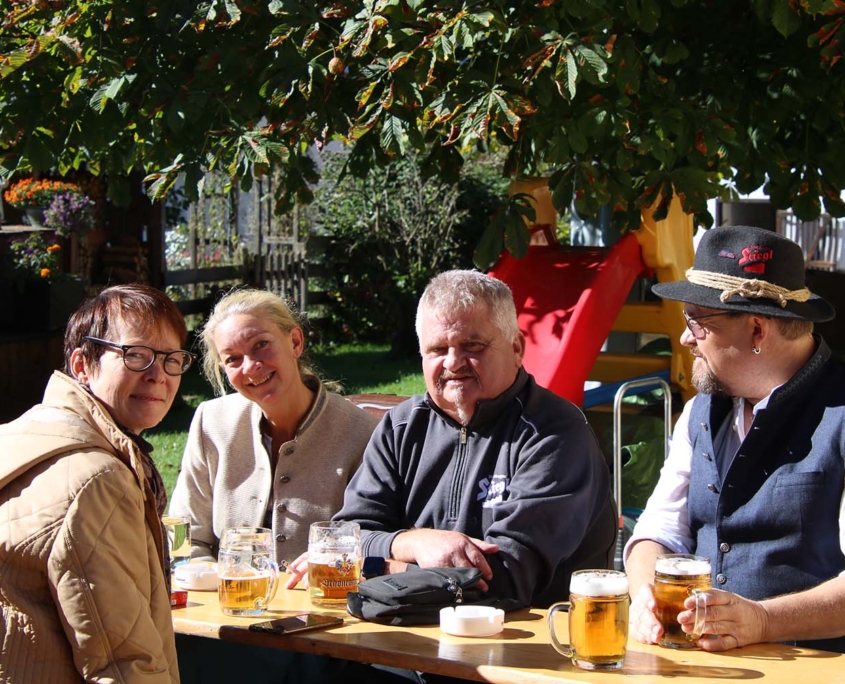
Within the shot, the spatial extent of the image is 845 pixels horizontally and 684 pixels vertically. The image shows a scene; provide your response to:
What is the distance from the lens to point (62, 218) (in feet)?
32.4

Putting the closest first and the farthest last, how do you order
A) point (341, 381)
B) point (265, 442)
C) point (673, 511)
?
point (673, 511)
point (265, 442)
point (341, 381)

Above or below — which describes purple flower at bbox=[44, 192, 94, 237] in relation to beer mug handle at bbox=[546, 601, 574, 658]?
above

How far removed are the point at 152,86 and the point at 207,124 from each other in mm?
363

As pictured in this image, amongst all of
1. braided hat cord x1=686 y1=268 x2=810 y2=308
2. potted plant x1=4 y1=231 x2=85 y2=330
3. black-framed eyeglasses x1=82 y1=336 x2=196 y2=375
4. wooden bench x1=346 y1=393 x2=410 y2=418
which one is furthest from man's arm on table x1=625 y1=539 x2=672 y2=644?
potted plant x1=4 y1=231 x2=85 y2=330

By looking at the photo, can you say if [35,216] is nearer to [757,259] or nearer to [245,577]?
[245,577]

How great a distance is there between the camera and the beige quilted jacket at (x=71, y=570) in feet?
6.65

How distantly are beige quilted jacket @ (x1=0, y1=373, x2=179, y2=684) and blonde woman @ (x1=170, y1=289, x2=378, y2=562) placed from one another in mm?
1305

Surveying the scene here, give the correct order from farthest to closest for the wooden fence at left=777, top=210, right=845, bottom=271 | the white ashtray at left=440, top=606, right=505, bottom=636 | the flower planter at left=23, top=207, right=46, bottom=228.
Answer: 1. the wooden fence at left=777, top=210, right=845, bottom=271
2. the flower planter at left=23, top=207, right=46, bottom=228
3. the white ashtray at left=440, top=606, right=505, bottom=636

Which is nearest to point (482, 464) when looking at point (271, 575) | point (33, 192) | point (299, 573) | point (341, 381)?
point (299, 573)

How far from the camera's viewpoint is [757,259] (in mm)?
2715

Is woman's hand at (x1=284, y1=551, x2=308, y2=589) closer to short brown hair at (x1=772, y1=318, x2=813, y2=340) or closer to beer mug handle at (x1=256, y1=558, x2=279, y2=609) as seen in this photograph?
beer mug handle at (x1=256, y1=558, x2=279, y2=609)

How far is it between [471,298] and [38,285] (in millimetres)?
7451

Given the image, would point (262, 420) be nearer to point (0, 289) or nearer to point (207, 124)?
point (207, 124)

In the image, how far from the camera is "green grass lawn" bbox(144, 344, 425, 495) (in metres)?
8.18
